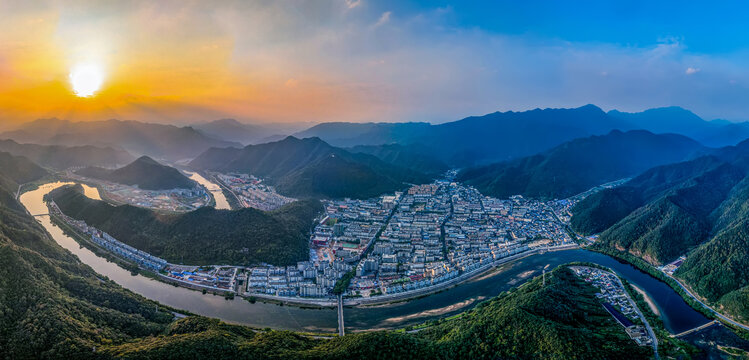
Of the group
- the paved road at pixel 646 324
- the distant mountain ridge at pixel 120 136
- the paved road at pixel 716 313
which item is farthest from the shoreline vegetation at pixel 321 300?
the distant mountain ridge at pixel 120 136

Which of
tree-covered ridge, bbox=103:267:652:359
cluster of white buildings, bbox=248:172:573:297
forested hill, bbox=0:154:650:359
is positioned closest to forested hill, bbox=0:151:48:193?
forested hill, bbox=0:154:650:359

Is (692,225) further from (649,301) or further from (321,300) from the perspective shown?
(321,300)

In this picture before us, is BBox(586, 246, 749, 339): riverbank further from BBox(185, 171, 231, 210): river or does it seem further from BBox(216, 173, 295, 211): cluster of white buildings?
BBox(185, 171, 231, 210): river

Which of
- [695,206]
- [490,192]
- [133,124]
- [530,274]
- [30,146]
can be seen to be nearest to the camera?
[530,274]

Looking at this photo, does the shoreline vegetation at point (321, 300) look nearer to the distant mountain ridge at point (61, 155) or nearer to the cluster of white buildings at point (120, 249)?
the cluster of white buildings at point (120, 249)

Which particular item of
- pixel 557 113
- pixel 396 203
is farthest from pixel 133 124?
pixel 557 113

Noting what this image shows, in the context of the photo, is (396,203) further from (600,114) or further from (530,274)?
(600,114)
